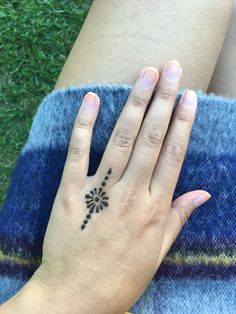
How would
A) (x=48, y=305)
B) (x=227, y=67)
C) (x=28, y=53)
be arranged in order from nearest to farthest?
1. (x=48, y=305)
2. (x=227, y=67)
3. (x=28, y=53)

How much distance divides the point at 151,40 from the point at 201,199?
365mm

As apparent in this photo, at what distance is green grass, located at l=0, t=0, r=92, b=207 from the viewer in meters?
1.82

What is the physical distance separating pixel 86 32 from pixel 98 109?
0.74ft

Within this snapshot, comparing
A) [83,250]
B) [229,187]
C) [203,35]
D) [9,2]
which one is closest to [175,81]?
[203,35]

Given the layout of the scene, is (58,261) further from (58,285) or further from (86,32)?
(86,32)

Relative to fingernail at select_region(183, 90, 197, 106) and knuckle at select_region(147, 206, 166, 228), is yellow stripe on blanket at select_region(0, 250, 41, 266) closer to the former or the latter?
knuckle at select_region(147, 206, 166, 228)

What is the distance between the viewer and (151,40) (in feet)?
3.62

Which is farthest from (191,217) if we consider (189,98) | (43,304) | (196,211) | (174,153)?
(43,304)

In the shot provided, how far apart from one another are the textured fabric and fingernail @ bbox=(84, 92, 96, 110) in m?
0.02

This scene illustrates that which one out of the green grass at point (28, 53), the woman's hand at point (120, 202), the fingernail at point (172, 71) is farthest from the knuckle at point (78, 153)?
the green grass at point (28, 53)

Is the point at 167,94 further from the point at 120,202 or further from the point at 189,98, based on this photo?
the point at 120,202

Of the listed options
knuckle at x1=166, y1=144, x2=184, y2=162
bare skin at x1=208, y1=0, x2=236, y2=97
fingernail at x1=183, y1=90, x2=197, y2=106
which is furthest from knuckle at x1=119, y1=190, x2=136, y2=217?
bare skin at x1=208, y1=0, x2=236, y2=97

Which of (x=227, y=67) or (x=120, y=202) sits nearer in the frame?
(x=120, y=202)

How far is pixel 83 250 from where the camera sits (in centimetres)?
101
